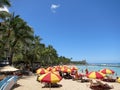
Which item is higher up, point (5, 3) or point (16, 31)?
point (5, 3)

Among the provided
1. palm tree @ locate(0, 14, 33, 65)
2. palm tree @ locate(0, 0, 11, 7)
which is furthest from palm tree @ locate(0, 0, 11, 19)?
palm tree @ locate(0, 14, 33, 65)

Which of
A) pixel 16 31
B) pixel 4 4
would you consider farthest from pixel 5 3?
pixel 16 31

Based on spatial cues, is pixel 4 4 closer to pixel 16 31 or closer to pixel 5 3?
pixel 5 3

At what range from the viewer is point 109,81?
76.8ft

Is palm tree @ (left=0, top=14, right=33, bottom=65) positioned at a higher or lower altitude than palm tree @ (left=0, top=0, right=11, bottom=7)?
lower

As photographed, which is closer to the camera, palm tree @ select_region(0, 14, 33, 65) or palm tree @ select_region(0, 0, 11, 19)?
palm tree @ select_region(0, 0, 11, 19)

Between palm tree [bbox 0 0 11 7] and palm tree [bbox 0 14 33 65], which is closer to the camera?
palm tree [bbox 0 0 11 7]

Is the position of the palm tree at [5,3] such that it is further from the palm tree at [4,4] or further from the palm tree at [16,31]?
the palm tree at [16,31]

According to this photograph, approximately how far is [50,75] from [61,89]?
356 centimetres

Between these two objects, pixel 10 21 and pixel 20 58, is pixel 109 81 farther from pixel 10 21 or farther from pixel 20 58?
pixel 20 58

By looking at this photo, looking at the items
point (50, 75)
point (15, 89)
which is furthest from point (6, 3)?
point (50, 75)

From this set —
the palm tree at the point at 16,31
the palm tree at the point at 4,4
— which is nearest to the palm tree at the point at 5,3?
the palm tree at the point at 4,4

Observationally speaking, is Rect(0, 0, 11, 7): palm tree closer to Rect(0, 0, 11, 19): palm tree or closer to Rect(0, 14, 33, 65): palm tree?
Rect(0, 0, 11, 19): palm tree

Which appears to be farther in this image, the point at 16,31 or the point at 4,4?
the point at 16,31
